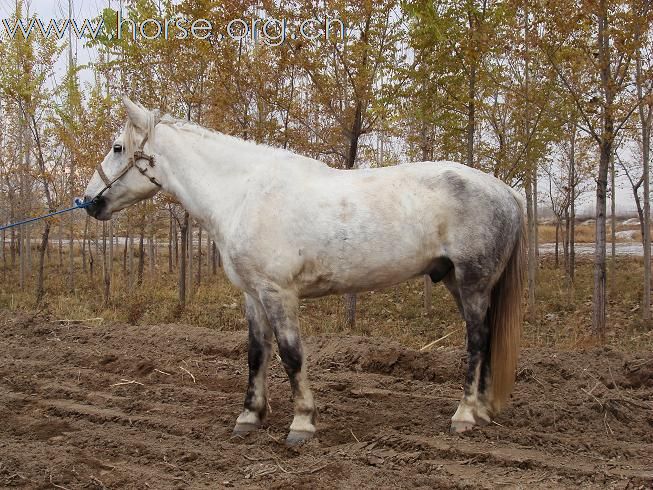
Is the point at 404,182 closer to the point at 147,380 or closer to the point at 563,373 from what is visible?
the point at 563,373

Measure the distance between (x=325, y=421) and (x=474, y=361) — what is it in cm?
128

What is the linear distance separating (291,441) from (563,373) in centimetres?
299

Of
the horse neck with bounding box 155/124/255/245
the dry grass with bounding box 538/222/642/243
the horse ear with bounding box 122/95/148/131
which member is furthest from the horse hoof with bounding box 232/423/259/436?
the dry grass with bounding box 538/222/642/243

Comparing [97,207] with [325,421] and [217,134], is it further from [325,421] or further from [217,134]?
[325,421]

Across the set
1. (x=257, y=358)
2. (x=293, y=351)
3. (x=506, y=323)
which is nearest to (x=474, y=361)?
(x=506, y=323)

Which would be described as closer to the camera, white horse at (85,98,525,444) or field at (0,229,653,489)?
field at (0,229,653,489)

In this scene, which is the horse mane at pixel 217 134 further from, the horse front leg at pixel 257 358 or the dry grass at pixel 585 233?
the dry grass at pixel 585 233

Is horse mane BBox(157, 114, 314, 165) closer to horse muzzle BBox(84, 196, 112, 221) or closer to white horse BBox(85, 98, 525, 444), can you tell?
white horse BBox(85, 98, 525, 444)

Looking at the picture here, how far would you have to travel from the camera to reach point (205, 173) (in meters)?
4.63

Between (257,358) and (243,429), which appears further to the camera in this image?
(257,358)

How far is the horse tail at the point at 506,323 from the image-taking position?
4.46 meters

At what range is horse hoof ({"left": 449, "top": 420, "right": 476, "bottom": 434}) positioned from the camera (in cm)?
427

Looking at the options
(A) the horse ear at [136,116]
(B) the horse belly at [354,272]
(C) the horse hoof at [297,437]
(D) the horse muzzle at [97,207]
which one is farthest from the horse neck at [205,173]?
(C) the horse hoof at [297,437]

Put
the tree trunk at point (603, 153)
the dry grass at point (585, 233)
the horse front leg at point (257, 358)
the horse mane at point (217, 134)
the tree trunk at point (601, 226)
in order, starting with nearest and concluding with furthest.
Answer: the horse front leg at point (257, 358), the horse mane at point (217, 134), the tree trunk at point (603, 153), the tree trunk at point (601, 226), the dry grass at point (585, 233)
